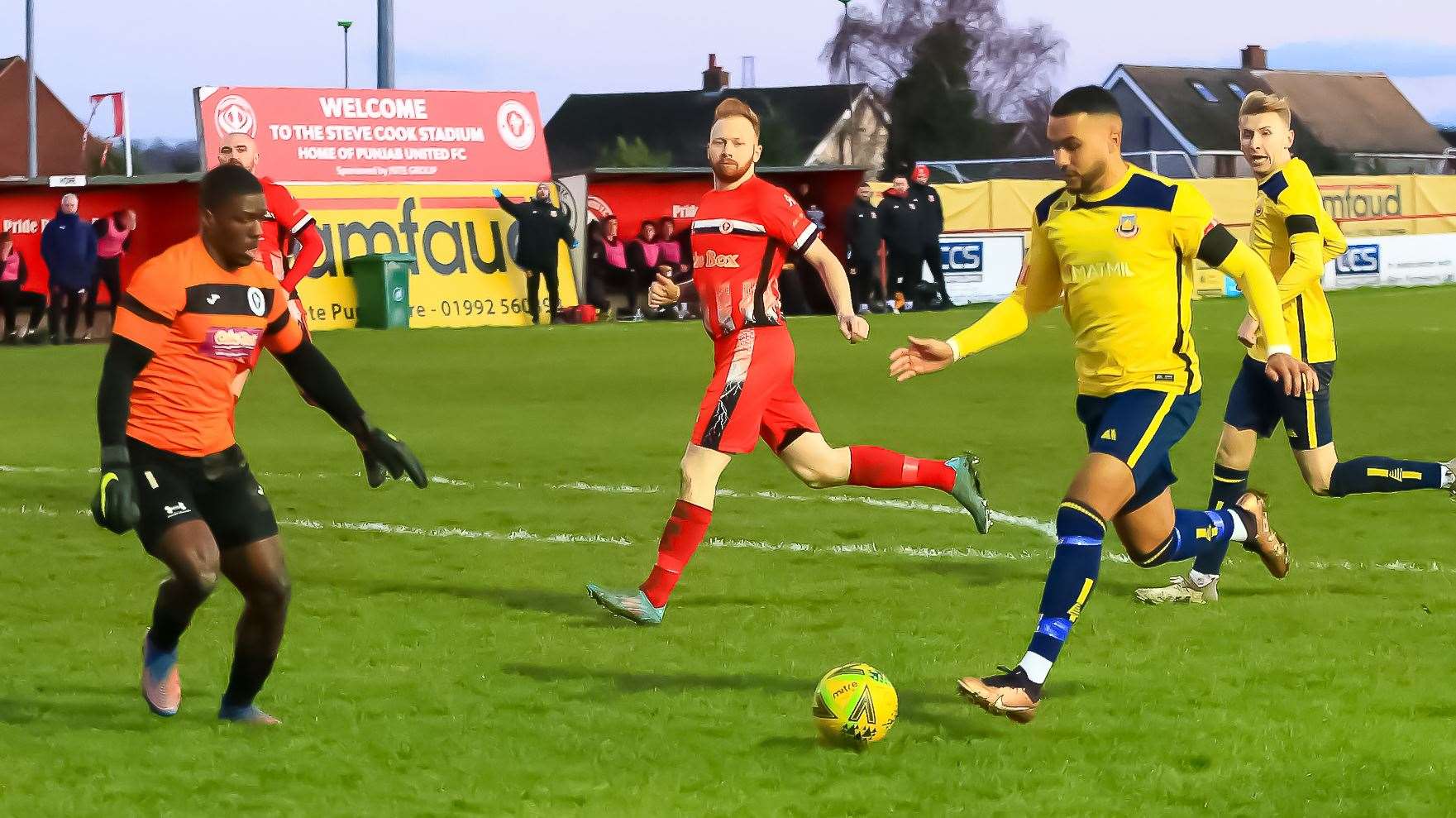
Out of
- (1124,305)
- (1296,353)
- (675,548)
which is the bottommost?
(675,548)

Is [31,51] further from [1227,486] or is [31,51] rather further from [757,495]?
[1227,486]

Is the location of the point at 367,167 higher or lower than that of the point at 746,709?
higher

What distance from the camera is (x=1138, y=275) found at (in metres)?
6.01

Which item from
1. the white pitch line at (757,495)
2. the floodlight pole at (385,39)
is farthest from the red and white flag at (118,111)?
Answer: the white pitch line at (757,495)

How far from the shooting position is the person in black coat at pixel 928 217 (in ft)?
93.7

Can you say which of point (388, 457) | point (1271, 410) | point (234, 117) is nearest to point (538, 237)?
point (234, 117)

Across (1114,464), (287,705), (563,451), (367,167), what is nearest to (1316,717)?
(1114,464)

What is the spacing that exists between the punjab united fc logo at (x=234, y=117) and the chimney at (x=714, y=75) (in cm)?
6344

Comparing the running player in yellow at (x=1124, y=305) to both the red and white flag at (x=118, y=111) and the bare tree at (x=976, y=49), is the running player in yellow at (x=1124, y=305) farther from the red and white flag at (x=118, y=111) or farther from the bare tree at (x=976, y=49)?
A: the bare tree at (x=976, y=49)

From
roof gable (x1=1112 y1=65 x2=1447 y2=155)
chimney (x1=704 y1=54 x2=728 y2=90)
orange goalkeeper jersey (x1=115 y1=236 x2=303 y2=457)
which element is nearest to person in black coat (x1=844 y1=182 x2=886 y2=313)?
orange goalkeeper jersey (x1=115 y1=236 x2=303 y2=457)

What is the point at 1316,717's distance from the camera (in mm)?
5770

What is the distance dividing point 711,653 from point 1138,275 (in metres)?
2.02

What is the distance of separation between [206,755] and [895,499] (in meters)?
5.85

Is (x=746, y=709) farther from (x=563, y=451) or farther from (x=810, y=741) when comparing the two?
(x=563, y=451)
